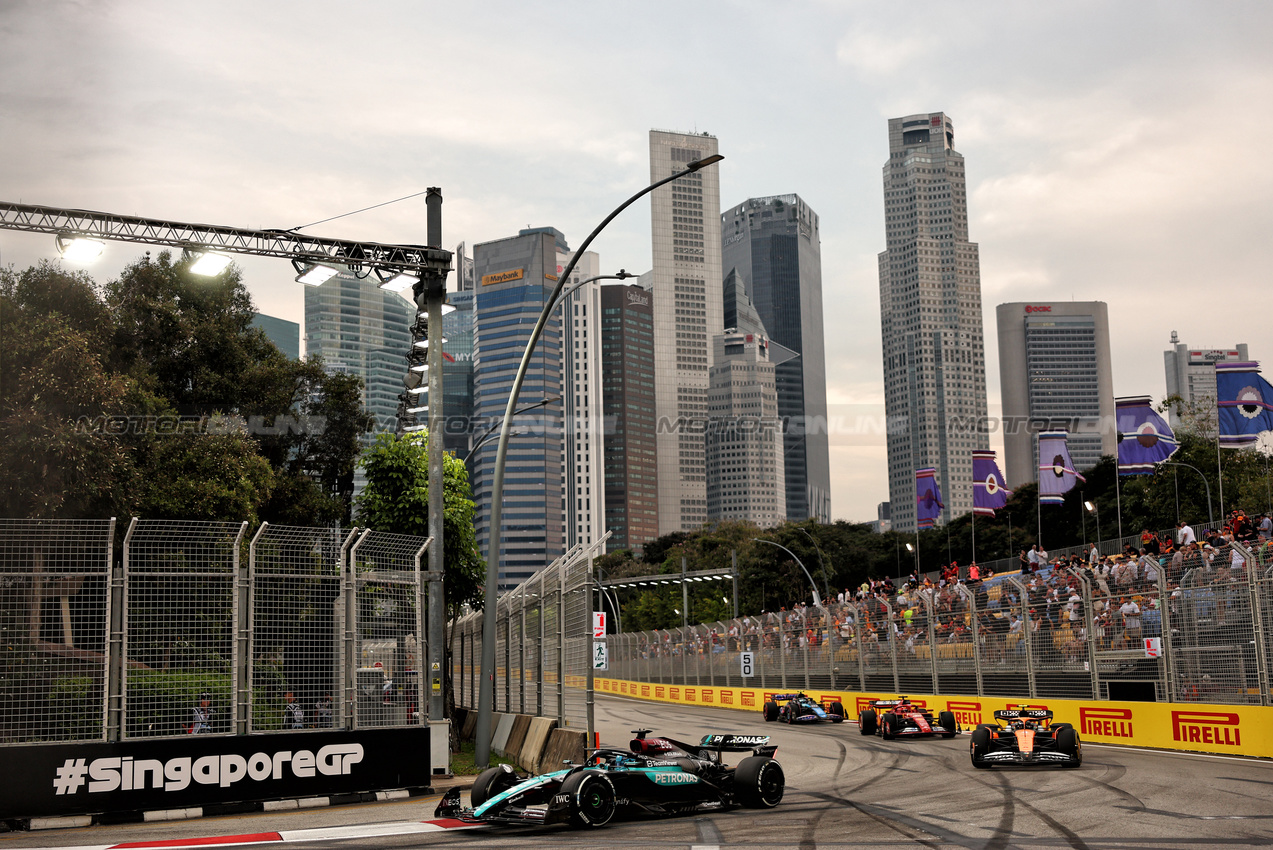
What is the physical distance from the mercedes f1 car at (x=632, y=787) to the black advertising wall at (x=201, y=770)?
314cm

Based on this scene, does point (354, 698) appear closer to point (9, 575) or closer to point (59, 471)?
point (9, 575)

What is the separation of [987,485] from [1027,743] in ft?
120

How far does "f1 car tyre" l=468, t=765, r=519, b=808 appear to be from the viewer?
11.5 meters

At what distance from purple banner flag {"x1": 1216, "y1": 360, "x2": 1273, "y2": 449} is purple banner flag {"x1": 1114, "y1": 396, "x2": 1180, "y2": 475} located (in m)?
3.33

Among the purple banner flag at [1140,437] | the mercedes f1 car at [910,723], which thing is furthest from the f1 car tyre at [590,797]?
the purple banner flag at [1140,437]

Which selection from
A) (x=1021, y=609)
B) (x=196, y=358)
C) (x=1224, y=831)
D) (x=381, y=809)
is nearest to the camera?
(x=1224, y=831)

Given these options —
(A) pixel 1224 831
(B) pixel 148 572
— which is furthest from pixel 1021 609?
(B) pixel 148 572

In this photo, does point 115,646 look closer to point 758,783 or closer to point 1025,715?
point 758,783

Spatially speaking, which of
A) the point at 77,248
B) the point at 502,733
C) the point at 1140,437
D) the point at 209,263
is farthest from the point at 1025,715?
the point at 1140,437

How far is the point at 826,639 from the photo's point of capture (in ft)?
103

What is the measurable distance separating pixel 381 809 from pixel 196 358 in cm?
2624

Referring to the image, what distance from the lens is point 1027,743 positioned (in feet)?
49.6

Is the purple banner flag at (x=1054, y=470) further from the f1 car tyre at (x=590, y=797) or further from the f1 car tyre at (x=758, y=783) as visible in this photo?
the f1 car tyre at (x=590, y=797)

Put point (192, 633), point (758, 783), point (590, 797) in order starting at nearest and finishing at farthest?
point (590, 797)
point (758, 783)
point (192, 633)
